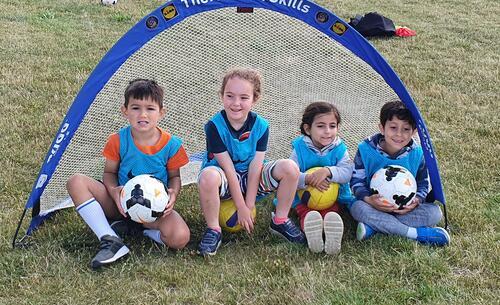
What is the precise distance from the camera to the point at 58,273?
346 cm

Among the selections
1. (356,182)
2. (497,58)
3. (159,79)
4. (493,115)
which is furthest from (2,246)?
(497,58)

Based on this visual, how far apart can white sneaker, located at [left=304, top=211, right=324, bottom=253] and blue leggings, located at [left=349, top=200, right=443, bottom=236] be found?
Result: 40cm

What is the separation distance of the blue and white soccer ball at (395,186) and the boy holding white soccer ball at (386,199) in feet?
0.09

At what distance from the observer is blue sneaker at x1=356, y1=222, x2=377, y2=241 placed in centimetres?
385

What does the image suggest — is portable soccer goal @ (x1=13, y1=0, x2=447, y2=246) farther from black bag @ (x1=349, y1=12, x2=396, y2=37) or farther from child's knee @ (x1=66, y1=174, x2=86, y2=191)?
black bag @ (x1=349, y1=12, x2=396, y2=37)

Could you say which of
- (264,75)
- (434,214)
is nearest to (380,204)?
(434,214)

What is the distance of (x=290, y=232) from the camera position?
3.87 m

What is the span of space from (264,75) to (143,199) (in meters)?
1.57

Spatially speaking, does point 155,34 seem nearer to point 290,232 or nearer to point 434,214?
point 290,232

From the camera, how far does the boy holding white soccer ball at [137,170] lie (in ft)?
12.3

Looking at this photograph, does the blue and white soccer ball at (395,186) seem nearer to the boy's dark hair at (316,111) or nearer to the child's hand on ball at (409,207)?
the child's hand on ball at (409,207)

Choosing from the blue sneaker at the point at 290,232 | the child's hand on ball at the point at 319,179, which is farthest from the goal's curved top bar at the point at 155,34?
the blue sneaker at the point at 290,232

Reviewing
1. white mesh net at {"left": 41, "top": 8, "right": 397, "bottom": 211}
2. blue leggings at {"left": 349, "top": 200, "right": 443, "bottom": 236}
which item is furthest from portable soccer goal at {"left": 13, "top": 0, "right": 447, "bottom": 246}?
blue leggings at {"left": 349, "top": 200, "right": 443, "bottom": 236}

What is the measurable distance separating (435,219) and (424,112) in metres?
2.53
